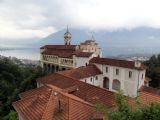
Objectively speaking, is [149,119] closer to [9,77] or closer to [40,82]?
[40,82]

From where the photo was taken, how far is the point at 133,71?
37.3 m

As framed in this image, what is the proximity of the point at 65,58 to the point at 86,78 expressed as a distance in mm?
15768

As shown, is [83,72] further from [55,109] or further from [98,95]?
[55,109]

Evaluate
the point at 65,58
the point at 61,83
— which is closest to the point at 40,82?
the point at 61,83

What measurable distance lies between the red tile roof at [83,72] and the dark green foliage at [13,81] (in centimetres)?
759

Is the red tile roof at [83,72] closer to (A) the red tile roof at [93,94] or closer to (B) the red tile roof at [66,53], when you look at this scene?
(B) the red tile roof at [66,53]

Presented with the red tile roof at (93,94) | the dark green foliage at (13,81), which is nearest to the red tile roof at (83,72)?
the red tile roof at (93,94)

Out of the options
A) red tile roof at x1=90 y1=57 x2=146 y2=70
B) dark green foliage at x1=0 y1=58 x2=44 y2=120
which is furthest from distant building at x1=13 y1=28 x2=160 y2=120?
dark green foliage at x1=0 y1=58 x2=44 y2=120

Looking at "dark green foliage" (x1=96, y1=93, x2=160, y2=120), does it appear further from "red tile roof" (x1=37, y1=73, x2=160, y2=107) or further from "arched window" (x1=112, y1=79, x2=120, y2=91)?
"arched window" (x1=112, y1=79, x2=120, y2=91)

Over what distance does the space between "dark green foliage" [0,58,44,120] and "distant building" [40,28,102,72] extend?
5.01m

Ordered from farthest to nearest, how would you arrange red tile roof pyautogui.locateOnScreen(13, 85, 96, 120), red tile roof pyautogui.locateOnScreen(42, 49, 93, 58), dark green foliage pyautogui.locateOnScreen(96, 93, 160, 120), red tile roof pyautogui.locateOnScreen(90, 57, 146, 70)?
red tile roof pyautogui.locateOnScreen(42, 49, 93, 58), red tile roof pyautogui.locateOnScreen(90, 57, 146, 70), red tile roof pyautogui.locateOnScreen(13, 85, 96, 120), dark green foliage pyautogui.locateOnScreen(96, 93, 160, 120)

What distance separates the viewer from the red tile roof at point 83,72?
38.0 meters

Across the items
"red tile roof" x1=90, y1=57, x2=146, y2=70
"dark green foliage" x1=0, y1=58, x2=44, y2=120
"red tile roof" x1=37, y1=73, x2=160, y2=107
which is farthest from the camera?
"dark green foliage" x1=0, y1=58, x2=44, y2=120

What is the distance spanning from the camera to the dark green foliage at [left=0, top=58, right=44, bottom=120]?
38481 mm
